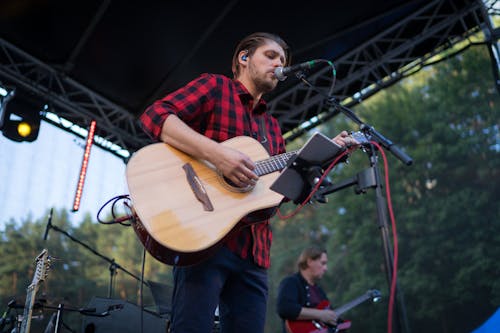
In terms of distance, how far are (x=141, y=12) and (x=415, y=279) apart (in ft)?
43.5

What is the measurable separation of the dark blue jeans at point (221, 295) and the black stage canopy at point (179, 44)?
3.82 meters

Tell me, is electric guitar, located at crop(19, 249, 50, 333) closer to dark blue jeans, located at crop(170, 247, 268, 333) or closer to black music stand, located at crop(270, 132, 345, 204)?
dark blue jeans, located at crop(170, 247, 268, 333)

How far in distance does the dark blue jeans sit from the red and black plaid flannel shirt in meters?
0.07

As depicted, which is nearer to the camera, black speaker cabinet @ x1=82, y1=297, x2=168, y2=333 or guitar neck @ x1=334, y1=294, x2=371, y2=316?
black speaker cabinet @ x1=82, y1=297, x2=168, y2=333

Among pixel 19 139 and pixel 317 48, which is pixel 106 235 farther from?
pixel 317 48

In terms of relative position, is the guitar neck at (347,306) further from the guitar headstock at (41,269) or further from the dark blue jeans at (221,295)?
the dark blue jeans at (221,295)

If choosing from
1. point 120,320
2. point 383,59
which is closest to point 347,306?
point 120,320

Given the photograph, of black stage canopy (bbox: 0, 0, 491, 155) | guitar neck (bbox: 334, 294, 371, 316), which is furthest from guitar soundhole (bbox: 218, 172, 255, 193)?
guitar neck (bbox: 334, 294, 371, 316)

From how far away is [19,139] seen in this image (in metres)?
5.40

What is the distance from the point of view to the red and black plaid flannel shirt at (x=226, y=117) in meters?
1.96

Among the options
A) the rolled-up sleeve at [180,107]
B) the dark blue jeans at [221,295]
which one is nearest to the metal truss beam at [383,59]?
the rolled-up sleeve at [180,107]

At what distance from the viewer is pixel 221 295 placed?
6.41 feet

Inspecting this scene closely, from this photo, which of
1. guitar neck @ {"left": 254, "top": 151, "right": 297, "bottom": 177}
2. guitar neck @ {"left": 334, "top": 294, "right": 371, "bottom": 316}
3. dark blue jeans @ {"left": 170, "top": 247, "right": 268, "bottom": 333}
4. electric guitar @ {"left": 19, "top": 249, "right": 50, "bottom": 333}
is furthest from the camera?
guitar neck @ {"left": 334, "top": 294, "right": 371, "bottom": 316}

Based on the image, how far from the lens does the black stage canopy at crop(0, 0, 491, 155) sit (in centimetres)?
493
